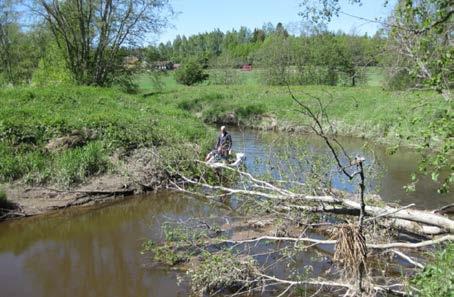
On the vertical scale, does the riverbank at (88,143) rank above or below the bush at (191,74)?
below

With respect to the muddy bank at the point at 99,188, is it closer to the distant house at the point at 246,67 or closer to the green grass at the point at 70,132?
the green grass at the point at 70,132

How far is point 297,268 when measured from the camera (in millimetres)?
10094

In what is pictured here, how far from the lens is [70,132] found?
55.2 feet

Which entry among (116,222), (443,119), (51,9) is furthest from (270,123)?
(443,119)

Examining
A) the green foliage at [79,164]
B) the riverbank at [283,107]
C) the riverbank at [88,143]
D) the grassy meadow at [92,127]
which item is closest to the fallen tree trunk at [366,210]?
the grassy meadow at [92,127]

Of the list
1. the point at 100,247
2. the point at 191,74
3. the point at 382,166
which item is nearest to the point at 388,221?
the point at 382,166

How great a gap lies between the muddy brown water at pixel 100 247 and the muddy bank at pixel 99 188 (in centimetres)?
40

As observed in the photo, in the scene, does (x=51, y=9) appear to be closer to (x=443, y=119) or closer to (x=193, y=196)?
(x=193, y=196)

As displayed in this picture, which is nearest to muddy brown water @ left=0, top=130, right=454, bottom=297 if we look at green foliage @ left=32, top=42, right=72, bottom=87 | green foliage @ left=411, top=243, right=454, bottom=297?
green foliage @ left=411, top=243, right=454, bottom=297

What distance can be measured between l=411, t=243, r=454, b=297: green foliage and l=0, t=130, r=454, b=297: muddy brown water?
4669mm

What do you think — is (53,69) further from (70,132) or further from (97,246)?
(97,246)

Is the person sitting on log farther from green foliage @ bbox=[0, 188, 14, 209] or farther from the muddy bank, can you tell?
green foliage @ bbox=[0, 188, 14, 209]

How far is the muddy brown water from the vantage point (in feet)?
31.0

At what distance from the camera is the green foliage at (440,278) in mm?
4980
